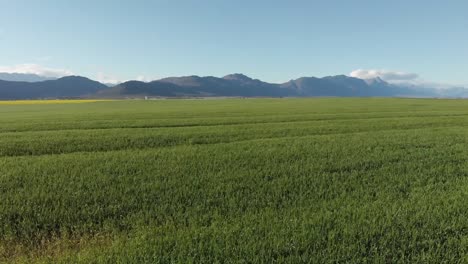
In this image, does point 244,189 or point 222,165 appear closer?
point 244,189

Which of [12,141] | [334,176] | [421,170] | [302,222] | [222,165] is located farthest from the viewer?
[12,141]

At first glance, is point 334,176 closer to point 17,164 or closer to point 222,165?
point 222,165

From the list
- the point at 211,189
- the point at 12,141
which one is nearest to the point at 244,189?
the point at 211,189

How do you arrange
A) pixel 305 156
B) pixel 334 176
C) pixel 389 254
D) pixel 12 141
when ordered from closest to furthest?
pixel 389 254 → pixel 334 176 → pixel 305 156 → pixel 12 141

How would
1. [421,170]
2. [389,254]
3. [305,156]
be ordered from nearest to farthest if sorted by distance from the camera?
[389,254], [421,170], [305,156]

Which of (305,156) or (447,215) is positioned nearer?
(447,215)

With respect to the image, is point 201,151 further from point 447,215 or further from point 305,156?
point 447,215

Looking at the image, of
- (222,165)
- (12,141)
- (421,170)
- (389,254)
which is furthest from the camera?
(12,141)

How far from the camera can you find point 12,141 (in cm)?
1870

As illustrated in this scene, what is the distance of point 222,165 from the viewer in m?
12.0

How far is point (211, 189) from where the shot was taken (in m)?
9.30

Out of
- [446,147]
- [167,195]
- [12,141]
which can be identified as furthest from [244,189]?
[12,141]

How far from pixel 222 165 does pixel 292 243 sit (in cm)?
610

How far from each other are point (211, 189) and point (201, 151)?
17.9ft
